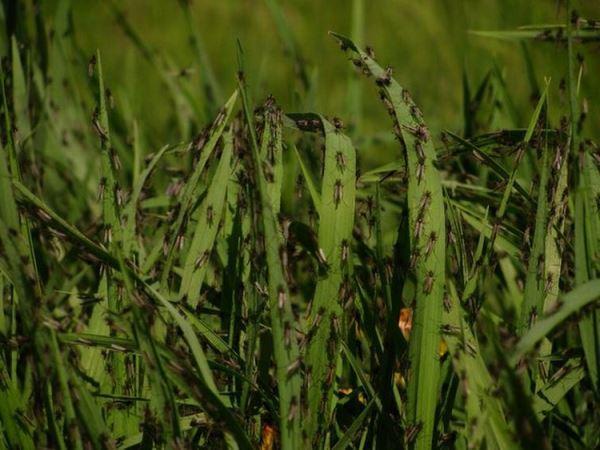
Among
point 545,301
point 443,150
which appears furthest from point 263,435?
point 443,150

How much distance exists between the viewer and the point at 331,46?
4371 millimetres

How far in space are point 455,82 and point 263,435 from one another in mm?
2619

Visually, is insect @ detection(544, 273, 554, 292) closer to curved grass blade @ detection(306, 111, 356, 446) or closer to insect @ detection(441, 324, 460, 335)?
insect @ detection(441, 324, 460, 335)

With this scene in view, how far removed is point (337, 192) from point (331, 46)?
317cm

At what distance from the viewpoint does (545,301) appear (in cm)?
142

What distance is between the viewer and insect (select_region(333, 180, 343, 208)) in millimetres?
1324

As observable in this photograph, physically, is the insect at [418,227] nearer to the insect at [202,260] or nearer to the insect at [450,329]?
the insect at [450,329]

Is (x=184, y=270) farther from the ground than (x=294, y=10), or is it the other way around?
(x=294, y=10)

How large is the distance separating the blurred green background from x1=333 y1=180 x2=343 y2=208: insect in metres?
1.38

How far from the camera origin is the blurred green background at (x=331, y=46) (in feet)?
10.2

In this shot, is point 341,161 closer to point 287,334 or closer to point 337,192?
point 337,192

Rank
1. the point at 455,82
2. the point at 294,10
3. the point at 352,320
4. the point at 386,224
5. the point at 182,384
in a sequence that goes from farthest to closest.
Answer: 1. the point at 294,10
2. the point at 455,82
3. the point at 386,224
4. the point at 352,320
5. the point at 182,384

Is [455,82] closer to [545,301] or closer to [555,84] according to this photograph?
[555,84]

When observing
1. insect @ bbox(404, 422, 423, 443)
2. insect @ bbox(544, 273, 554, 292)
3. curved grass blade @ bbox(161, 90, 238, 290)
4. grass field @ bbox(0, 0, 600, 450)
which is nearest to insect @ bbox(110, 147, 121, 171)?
grass field @ bbox(0, 0, 600, 450)
